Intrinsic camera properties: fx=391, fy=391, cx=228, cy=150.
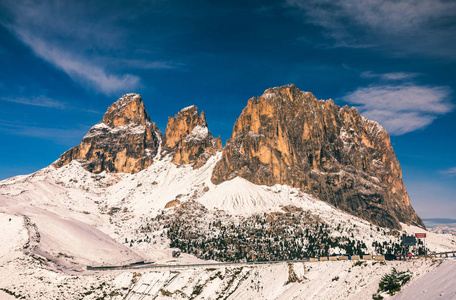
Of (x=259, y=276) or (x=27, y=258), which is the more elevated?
(x=27, y=258)

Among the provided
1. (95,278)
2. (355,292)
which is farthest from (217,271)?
(355,292)

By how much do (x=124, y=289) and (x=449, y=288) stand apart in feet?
211

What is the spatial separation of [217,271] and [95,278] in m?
28.3

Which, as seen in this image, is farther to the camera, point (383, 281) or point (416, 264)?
point (416, 264)

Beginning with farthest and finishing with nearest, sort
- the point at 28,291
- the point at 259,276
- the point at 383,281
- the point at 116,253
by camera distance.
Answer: the point at 116,253, the point at 28,291, the point at 259,276, the point at 383,281

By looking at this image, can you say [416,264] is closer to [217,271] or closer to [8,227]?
[217,271]

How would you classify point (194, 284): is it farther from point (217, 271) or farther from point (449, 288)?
point (449, 288)

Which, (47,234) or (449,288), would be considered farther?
(47,234)

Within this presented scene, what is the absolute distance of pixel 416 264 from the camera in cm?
5578

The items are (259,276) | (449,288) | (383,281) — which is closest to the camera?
(449,288)

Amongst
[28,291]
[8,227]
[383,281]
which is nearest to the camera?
[383,281]

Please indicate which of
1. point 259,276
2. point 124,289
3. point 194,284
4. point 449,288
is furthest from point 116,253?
point 449,288

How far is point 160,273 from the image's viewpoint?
3401 inches

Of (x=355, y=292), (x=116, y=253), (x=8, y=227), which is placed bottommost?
(x=355, y=292)
